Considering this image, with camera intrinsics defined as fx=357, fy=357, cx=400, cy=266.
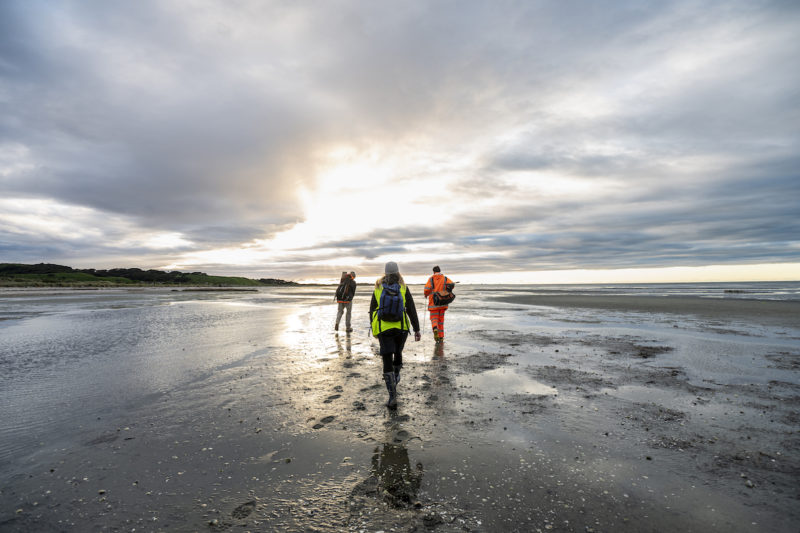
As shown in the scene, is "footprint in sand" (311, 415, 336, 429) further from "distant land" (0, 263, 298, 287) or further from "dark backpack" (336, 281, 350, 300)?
"distant land" (0, 263, 298, 287)

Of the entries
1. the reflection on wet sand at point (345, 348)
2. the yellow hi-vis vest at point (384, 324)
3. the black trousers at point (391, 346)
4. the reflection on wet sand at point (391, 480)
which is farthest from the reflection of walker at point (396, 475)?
the reflection on wet sand at point (345, 348)

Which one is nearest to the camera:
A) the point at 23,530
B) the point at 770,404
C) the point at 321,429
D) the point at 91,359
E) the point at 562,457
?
the point at 23,530

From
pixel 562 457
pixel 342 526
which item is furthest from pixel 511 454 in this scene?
pixel 342 526

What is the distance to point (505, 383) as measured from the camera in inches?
320

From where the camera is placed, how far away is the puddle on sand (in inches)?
299

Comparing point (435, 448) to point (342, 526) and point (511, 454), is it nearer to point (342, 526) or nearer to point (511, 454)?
point (511, 454)

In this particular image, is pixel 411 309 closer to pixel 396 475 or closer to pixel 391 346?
pixel 391 346

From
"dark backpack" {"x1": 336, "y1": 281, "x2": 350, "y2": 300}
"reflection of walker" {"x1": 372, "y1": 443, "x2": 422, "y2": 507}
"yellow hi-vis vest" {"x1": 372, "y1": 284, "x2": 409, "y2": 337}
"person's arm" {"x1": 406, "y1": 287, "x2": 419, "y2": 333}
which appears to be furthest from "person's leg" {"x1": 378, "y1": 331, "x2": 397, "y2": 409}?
"dark backpack" {"x1": 336, "y1": 281, "x2": 350, "y2": 300}

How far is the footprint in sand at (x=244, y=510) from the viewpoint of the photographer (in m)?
3.60

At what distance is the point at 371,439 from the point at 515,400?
3.22 metres

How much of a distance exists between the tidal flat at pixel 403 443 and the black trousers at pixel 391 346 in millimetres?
762

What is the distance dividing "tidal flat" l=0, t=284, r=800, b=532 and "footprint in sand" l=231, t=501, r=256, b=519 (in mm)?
24

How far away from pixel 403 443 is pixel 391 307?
2482mm

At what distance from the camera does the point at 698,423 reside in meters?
5.86
